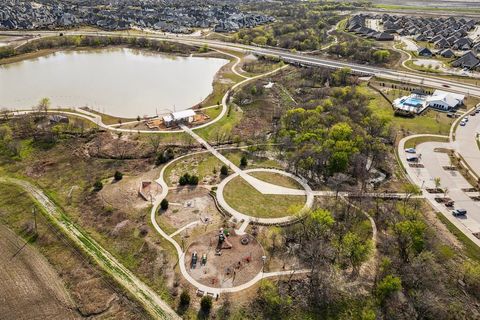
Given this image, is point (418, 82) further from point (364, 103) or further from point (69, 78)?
point (69, 78)

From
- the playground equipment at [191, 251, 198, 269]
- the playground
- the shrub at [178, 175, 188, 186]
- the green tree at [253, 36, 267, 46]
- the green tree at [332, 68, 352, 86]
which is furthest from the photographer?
the green tree at [253, 36, 267, 46]

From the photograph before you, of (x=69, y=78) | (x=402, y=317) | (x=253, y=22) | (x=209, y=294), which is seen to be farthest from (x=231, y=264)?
(x=253, y=22)

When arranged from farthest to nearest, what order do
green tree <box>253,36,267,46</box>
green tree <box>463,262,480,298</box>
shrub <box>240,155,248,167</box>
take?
green tree <box>253,36,267,46</box> < shrub <box>240,155,248,167</box> < green tree <box>463,262,480,298</box>

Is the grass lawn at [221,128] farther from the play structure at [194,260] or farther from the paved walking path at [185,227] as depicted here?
the play structure at [194,260]

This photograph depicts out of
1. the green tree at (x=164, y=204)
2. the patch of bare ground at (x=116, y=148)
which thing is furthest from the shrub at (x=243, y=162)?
the patch of bare ground at (x=116, y=148)

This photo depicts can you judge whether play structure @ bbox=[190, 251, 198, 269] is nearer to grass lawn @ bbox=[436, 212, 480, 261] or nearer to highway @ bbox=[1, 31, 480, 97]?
grass lawn @ bbox=[436, 212, 480, 261]

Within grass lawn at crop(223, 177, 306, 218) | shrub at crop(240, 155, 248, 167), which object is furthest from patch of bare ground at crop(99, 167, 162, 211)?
shrub at crop(240, 155, 248, 167)
